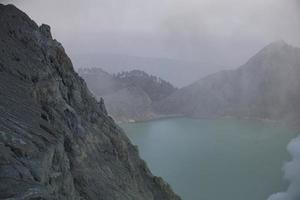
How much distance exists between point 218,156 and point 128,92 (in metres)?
66.0

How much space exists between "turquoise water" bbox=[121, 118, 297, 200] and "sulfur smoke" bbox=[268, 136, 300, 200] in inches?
29.1

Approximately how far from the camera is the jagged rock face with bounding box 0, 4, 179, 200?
7996mm

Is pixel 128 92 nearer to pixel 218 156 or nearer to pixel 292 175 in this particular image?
pixel 218 156

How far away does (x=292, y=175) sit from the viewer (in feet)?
130

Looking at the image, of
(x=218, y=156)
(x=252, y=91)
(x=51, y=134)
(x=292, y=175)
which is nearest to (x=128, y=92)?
(x=252, y=91)

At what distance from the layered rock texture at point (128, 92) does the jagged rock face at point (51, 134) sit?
78.7m

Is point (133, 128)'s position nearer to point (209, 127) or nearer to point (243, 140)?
point (209, 127)

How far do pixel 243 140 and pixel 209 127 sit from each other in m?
18.4

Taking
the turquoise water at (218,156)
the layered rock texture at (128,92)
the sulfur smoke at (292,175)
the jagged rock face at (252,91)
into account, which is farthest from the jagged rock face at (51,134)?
the layered rock texture at (128,92)

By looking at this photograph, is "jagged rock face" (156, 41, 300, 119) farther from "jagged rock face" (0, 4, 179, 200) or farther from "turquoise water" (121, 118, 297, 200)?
"jagged rock face" (0, 4, 179, 200)

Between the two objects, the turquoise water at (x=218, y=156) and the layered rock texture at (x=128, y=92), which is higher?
the layered rock texture at (x=128, y=92)

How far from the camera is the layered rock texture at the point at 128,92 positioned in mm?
102562

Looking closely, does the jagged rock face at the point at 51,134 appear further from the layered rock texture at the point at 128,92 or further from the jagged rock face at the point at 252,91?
the layered rock texture at the point at 128,92

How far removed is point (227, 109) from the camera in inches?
3981
